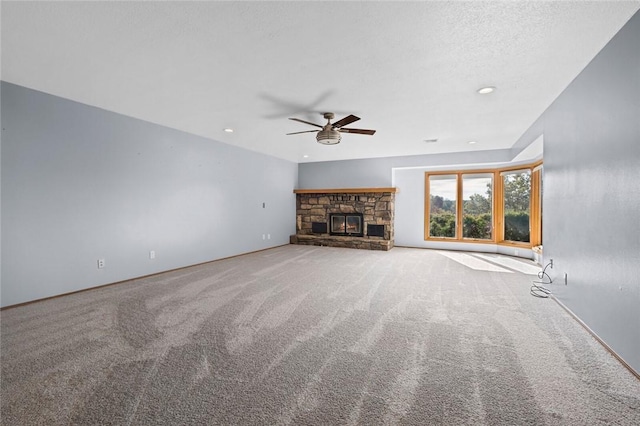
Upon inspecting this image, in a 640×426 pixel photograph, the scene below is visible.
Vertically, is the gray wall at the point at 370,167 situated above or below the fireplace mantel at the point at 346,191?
above

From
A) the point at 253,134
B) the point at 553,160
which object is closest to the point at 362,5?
the point at 553,160

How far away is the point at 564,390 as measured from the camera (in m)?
1.64

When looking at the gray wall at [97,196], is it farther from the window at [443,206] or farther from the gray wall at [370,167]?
the window at [443,206]

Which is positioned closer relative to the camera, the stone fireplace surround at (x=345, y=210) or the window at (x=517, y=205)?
the window at (x=517, y=205)

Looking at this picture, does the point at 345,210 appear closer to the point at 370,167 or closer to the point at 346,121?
the point at 370,167

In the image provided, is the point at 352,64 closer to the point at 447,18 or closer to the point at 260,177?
the point at 447,18

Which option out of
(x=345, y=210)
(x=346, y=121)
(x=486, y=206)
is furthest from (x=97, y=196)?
(x=486, y=206)

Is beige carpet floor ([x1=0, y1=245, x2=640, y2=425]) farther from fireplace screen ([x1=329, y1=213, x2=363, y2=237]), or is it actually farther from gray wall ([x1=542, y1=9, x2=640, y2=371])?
fireplace screen ([x1=329, y1=213, x2=363, y2=237])

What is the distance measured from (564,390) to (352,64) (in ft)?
9.13

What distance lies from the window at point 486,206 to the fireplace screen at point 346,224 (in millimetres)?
1739

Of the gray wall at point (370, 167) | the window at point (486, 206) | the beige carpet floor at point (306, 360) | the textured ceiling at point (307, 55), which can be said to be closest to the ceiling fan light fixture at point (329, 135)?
the textured ceiling at point (307, 55)

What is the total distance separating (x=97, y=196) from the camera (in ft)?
11.8

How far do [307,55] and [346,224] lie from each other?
5507mm

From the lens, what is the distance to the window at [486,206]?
230 inches
